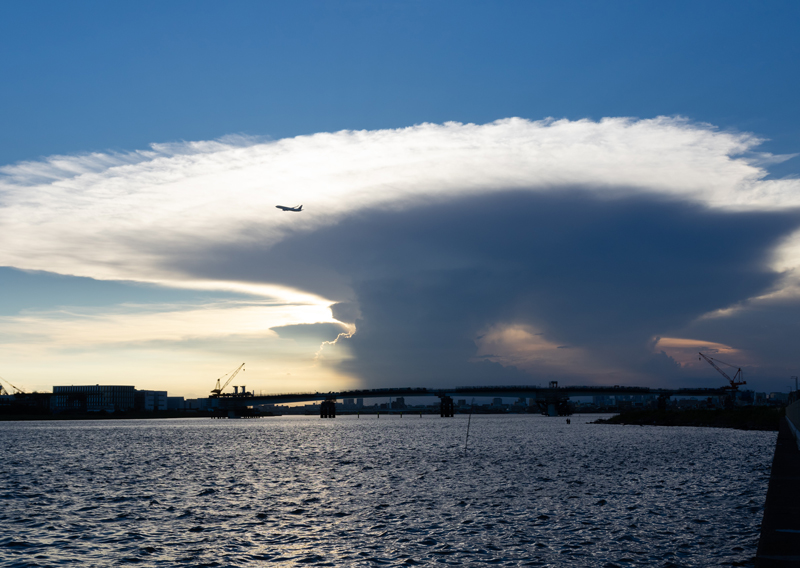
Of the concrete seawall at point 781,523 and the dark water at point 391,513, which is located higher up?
the concrete seawall at point 781,523

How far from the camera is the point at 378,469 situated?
72125 mm

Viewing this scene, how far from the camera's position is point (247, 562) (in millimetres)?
28469

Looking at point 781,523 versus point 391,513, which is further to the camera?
point 391,513

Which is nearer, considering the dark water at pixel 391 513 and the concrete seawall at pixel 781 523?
the concrete seawall at pixel 781 523

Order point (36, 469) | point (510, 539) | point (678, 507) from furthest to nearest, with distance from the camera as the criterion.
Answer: point (36, 469)
point (678, 507)
point (510, 539)

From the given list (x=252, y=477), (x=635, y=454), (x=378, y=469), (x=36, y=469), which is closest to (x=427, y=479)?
(x=378, y=469)

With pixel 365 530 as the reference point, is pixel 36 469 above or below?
below

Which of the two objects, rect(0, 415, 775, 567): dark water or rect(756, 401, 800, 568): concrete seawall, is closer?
rect(756, 401, 800, 568): concrete seawall

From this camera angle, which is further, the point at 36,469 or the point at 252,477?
the point at 36,469

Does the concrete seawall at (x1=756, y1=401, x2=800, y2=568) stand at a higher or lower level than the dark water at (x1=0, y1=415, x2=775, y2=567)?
higher

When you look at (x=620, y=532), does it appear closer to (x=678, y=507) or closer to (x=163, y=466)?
(x=678, y=507)

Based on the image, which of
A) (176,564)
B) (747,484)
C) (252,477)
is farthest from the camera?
(252,477)

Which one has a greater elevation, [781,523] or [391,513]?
[781,523]

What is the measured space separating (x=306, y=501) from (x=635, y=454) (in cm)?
5841
